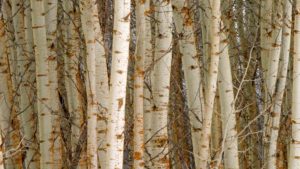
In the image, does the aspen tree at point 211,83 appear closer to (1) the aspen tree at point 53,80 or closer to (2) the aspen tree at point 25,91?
(1) the aspen tree at point 53,80

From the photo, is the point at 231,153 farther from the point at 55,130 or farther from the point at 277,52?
the point at 55,130

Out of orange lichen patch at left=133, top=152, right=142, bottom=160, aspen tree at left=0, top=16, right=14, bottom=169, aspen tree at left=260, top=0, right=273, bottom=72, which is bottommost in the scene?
orange lichen patch at left=133, top=152, right=142, bottom=160

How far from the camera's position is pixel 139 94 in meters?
3.82

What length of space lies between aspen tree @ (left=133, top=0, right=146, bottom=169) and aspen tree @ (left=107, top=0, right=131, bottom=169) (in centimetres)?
65

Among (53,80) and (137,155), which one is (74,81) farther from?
(137,155)

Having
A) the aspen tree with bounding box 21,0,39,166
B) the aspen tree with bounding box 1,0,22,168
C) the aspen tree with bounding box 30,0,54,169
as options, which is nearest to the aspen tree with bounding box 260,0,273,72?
the aspen tree with bounding box 30,0,54,169

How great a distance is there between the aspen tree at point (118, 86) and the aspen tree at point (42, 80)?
1.84 metres

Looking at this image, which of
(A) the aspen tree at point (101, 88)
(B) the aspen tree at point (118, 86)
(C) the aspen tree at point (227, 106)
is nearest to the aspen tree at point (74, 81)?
(A) the aspen tree at point (101, 88)

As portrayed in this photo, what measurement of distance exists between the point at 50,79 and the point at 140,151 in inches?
61.0

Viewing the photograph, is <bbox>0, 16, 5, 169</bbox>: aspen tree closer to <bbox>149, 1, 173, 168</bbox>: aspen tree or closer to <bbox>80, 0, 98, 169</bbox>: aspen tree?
<bbox>80, 0, 98, 169</bbox>: aspen tree

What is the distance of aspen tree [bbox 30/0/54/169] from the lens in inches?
192

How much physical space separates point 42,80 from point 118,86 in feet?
6.37

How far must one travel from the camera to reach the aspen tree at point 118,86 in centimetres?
311

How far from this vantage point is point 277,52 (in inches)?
208
